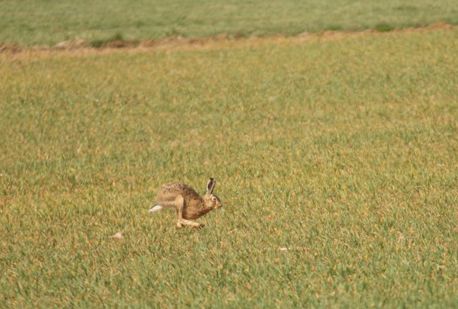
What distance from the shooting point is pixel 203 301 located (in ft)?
21.0

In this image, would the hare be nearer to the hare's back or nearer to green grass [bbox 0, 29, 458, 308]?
the hare's back

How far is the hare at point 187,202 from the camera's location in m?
8.71

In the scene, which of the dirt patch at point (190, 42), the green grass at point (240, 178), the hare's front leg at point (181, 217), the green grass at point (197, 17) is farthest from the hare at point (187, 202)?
the green grass at point (197, 17)

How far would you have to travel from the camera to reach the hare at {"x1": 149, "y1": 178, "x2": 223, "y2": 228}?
8.71 m

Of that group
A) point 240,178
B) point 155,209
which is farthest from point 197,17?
point 155,209

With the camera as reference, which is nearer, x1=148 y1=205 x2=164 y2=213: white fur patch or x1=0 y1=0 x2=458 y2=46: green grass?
x1=148 y1=205 x2=164 y2=213: white fur patch

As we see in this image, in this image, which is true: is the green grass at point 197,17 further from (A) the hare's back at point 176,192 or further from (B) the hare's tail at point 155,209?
(A) the hare's back at point 176,192

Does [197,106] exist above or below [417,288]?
below

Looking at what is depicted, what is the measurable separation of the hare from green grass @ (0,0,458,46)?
65.5 ft

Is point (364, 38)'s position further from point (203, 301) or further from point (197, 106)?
point (203, 301)

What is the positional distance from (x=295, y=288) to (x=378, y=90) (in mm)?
12223

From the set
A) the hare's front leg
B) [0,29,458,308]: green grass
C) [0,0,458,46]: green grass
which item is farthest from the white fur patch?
[0,0,458,46]: green grass

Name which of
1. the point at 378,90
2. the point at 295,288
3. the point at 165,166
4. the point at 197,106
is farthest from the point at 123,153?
the point at 295,288

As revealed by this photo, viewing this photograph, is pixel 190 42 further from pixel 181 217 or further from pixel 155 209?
pixel 181 217
